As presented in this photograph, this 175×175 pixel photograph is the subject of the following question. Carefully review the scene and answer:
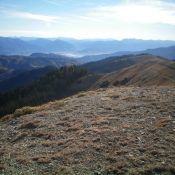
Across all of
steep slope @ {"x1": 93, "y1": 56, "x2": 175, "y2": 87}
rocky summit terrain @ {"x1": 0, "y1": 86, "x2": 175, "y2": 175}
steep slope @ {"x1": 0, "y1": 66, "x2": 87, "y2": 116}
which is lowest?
steep slope @ {"x1": 0, "y1": 66, "x2": 87, "y2": 116}

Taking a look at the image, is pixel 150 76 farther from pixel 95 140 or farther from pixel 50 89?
pixel 50 89

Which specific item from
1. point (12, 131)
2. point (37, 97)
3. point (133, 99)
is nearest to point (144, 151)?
point (12, 131)

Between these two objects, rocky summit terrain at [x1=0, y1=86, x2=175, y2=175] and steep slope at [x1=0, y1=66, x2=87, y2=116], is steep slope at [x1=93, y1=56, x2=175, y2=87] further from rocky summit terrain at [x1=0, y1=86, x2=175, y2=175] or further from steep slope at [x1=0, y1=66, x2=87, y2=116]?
rocky summit terrain at [x1=0, y1=86, x2=175, y2=175]

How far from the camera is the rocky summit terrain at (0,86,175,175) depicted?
17781 mm

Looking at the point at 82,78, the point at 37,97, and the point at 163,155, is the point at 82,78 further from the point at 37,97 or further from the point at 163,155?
the point at 163,155

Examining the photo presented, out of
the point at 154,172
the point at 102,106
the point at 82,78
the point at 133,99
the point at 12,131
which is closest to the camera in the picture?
the point at 154,172

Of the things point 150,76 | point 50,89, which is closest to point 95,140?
point 150,76

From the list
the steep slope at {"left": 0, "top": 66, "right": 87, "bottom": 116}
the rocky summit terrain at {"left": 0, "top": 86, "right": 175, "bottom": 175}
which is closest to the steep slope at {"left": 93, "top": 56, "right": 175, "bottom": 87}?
the steep slope at {"left": 0, "top": 66, "right": 87, "bottom": 116}

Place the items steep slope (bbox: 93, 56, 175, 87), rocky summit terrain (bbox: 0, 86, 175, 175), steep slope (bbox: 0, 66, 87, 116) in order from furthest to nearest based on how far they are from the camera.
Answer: steep slope (bbox: 0, 66, 87, 116) → steep slope (bbox: 93, 56, 175, 87) → rocky summit terrain (bbox: 0, 86, 175, 175)

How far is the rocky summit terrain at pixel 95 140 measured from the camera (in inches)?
700

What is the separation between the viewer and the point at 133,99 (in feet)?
121

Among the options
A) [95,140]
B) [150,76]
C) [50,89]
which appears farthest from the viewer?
[50,89]

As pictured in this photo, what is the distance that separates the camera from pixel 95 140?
73.4 feet

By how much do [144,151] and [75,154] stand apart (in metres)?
4.35
